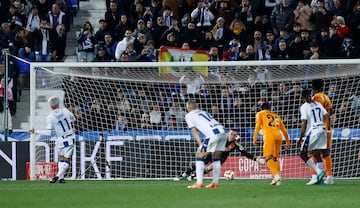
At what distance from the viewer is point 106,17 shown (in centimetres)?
2934

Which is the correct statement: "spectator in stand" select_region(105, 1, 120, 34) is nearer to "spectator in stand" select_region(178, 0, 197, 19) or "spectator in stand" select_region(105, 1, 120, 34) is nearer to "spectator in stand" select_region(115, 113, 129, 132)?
"spectator in stand" select_region(178, 0, 197, 19)

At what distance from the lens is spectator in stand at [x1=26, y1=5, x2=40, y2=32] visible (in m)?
29.9

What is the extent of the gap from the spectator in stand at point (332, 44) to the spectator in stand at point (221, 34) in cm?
251

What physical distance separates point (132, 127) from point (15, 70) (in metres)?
4.60

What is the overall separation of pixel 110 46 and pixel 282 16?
454 cm

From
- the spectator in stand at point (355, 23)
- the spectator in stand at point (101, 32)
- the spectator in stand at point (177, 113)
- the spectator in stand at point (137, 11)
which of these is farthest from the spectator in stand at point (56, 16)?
the spectator in stand at point (355, 23)

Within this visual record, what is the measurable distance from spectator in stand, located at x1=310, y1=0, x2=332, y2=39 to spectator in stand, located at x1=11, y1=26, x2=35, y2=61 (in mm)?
7422

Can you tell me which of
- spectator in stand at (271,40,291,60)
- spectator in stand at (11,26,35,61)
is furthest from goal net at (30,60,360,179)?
spectator in stand at (11,26,35,61)

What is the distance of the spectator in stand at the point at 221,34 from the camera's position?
27844mm

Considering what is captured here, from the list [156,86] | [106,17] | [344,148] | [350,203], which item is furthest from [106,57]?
[350,203]

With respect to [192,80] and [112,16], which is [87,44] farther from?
[192,80]

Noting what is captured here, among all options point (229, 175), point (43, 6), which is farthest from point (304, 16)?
point (43, 6)

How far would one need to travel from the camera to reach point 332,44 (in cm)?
2689

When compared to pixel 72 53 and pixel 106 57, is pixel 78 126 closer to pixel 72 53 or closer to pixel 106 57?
pixel 106 57
